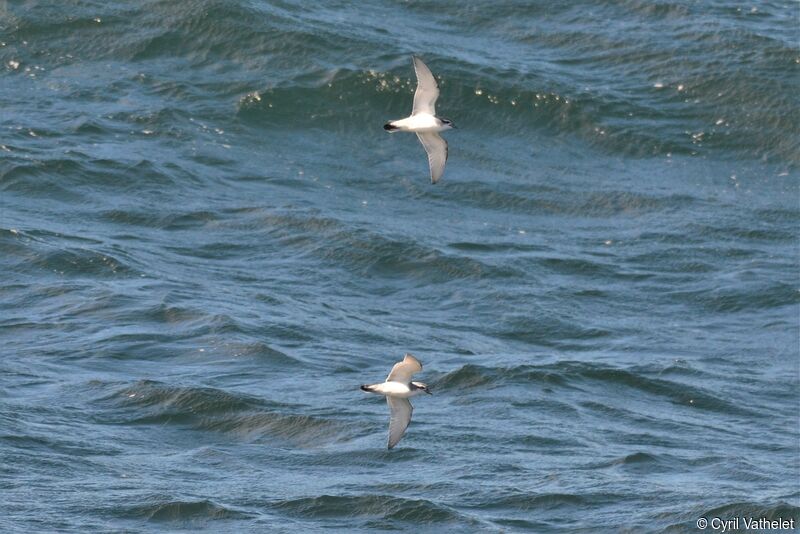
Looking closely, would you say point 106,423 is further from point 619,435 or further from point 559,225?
point 559,225

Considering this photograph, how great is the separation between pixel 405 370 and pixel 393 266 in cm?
1375

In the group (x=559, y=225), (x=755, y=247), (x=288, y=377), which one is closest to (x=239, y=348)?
(x=288, y=377)

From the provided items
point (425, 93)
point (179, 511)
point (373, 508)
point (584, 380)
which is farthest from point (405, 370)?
point (584, 380)

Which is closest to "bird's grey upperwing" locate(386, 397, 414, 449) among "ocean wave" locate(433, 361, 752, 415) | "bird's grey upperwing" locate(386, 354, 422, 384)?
"bird's grey upperwing" locate(386, 354, 422, 384)

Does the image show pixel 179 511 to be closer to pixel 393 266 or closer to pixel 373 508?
pixel 373 508

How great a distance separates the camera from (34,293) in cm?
3519

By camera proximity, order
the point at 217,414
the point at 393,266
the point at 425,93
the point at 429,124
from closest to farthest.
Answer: the point at 425,93
the point at 429,124
the point at 217,414
the point at 393,266

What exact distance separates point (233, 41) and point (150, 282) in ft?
32.3

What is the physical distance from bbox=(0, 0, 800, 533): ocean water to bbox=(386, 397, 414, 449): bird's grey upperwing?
2.53 metres

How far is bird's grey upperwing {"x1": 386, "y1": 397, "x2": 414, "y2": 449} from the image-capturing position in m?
25.6

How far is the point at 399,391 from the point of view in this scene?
25.2 m

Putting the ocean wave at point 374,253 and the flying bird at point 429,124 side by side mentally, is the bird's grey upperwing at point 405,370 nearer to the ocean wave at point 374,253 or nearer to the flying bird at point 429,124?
the flying bird at point 429,124

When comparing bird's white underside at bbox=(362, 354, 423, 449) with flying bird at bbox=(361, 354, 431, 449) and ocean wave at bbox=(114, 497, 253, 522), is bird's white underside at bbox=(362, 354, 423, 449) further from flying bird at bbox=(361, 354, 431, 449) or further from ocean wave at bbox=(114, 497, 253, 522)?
ocean wave at bbox=(114, 497, 253, 522)

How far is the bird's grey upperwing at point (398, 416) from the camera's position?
2564cm
